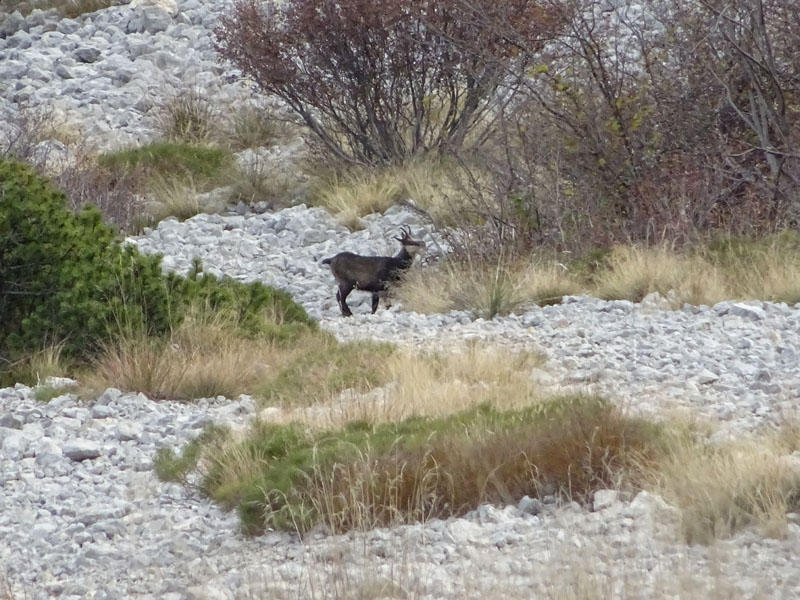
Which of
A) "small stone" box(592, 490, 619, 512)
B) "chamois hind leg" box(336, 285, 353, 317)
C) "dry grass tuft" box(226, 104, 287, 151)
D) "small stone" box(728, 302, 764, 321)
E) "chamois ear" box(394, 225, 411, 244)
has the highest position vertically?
"dry grass tuft" box(226, 104, 287, 151)

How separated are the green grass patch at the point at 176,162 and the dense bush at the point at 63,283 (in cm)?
653

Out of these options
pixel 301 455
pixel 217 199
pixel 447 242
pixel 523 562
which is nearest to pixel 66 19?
pixel 217 199

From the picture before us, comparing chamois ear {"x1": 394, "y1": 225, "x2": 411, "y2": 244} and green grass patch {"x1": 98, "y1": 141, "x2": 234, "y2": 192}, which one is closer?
chamois ear {"x1": 394, "y1": 225, "x2": 411, "y2": 244}

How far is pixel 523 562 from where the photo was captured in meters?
4.05

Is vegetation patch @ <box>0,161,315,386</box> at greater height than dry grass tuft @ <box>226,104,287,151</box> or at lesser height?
lesser

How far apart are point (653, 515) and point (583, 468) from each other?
24.3 inches

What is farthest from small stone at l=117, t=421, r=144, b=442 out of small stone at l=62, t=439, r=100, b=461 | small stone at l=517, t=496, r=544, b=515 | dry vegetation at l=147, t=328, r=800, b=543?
small stone at l=517, t=496, r=544, b=515

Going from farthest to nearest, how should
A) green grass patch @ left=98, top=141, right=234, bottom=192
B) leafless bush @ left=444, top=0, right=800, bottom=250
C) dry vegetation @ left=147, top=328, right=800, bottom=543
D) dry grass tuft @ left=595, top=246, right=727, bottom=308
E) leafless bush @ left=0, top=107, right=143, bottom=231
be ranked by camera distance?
green grass patch @ left=98, top=141, right=234, bottom=192, leafless bush @ left=0, top=107, right=143, bottom=231, leafless bush @ left=444, top=0, right=800, bottom=250, dry grass tuft @ left=595, top=246, right=727, bottom=308, dry vegetation @ left=147, top=328, right=800, bottom=543

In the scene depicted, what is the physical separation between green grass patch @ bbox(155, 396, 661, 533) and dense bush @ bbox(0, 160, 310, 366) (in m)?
2.80

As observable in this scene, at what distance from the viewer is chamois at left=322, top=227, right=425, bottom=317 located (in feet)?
34.8

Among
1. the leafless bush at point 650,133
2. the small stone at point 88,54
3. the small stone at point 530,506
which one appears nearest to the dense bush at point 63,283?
the leafless bush at point 650,133

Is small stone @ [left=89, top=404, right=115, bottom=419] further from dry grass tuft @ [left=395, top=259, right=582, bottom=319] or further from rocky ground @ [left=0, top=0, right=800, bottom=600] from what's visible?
dry grass tuft @ [left=395, top=259, right=582, bottom=319]

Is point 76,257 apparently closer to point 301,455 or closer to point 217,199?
point 301,455

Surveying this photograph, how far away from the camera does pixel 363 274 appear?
1065 centimetres
